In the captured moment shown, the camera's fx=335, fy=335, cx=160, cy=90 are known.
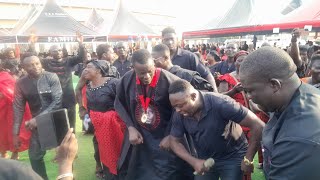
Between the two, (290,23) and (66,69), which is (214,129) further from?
(290,23)

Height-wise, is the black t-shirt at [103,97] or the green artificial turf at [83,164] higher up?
the black t-shirt at [103,97]

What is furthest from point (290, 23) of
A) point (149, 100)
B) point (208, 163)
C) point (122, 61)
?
point (208, 163)

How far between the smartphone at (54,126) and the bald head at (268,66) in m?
1.11

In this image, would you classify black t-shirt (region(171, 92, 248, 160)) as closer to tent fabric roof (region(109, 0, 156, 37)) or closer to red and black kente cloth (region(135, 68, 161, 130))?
red and black kente cloth (region(135, 68, 161, 130))

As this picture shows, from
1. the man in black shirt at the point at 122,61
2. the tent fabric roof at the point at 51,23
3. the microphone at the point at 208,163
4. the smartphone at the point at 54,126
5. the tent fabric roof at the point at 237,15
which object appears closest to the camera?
the smartphone at the point at 54,126

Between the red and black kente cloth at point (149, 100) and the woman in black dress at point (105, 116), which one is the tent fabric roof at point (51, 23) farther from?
the red and black kente cloth at point (149, 100)

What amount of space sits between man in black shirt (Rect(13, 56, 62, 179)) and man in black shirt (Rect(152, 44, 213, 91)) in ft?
4.95

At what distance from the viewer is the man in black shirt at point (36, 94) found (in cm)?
461

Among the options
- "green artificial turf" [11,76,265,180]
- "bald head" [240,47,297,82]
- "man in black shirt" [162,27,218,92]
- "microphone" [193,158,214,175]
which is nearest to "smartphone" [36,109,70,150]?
"bald head" [240,47,297,82]

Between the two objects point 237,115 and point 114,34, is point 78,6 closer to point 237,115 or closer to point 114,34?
point 114,34

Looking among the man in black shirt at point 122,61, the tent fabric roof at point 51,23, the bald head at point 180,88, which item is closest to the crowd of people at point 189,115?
the bald head at point 180,88

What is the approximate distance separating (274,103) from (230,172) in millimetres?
1643

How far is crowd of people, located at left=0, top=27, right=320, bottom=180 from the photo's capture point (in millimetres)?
1723

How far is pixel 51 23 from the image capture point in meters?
18.0
